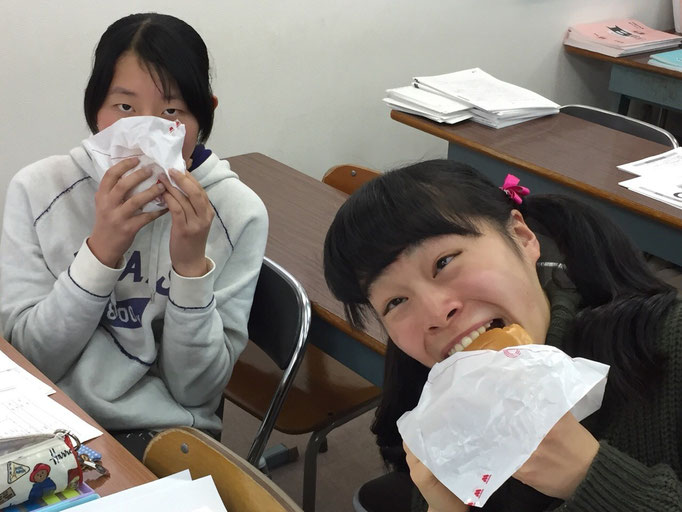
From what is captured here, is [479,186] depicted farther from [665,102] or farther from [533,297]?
[665,102]

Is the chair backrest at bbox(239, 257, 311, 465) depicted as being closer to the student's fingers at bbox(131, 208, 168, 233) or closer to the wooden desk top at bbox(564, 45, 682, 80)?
the student's fingers at bbox(131, 208, 168, 233)

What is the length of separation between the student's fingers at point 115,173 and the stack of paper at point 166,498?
545 millimetres

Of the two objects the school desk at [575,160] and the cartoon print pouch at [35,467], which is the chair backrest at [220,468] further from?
the school desk at [575,160]

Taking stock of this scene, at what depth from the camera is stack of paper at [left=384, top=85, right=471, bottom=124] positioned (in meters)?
2.48

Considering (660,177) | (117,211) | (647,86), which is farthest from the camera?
(647,86)

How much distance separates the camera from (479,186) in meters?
1.09

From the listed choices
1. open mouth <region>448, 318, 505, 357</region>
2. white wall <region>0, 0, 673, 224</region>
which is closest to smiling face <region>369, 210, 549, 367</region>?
open mouth <region>448, 318, 505, 357</region>

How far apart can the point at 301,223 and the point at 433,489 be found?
44.3 inches

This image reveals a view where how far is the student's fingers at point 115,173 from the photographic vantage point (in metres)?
1.28

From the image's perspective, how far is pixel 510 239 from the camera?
41.8 inches

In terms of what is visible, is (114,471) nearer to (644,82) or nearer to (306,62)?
(306,62)

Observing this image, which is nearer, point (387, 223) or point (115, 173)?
point (387, 223)

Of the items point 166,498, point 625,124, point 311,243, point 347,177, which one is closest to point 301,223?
point 311,243

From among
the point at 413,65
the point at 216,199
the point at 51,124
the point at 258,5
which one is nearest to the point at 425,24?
the point at 413,65
